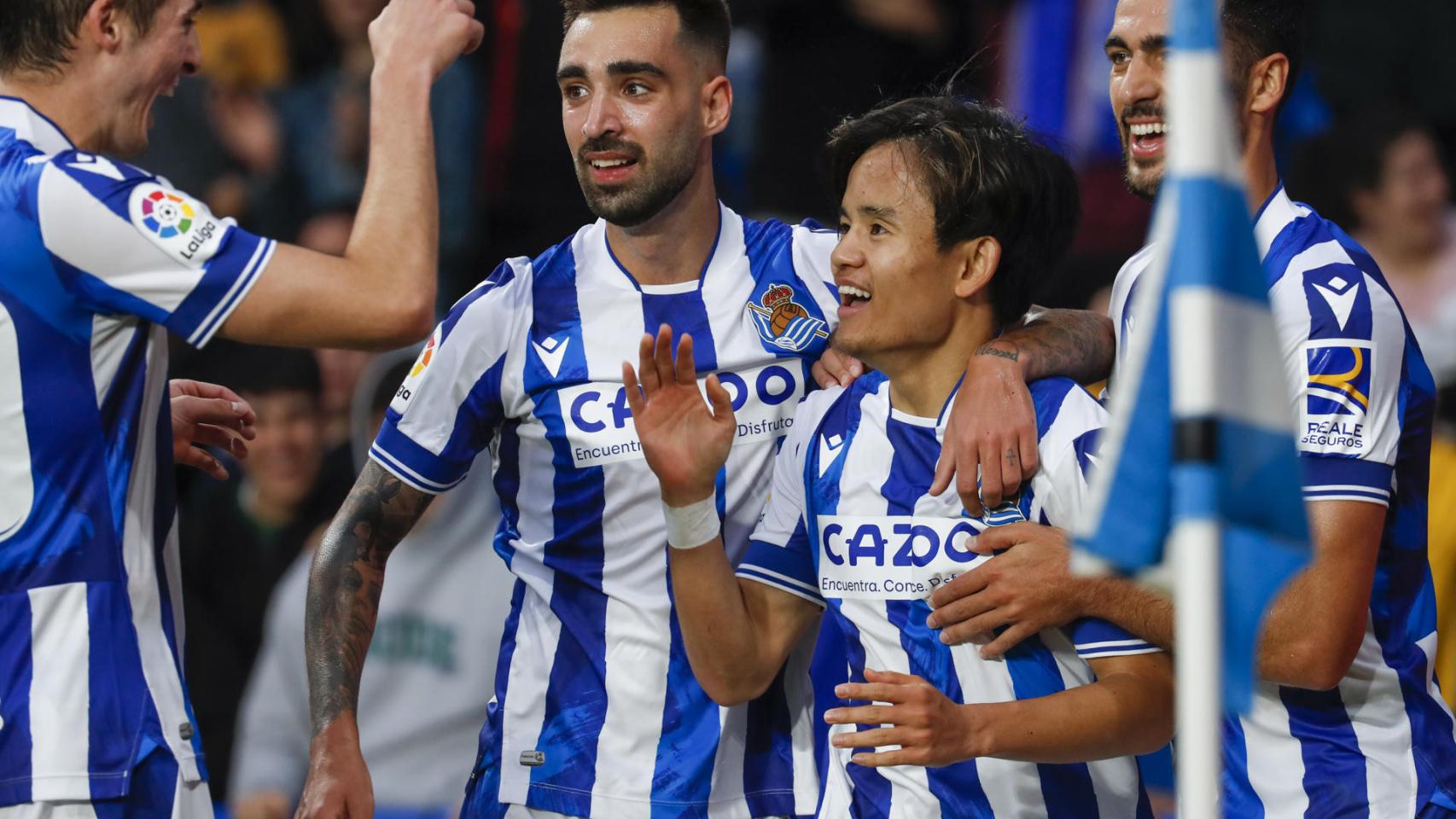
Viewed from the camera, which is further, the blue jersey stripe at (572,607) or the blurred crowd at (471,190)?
the blurred crowd at (471,190)

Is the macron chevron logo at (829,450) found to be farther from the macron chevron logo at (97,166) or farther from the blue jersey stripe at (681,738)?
the macron chevron logo at (97,166)

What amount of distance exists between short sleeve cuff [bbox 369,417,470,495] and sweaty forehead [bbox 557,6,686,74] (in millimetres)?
929

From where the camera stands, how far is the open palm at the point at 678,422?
10.7 ft

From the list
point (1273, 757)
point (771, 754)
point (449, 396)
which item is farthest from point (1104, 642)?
point (449, 396)

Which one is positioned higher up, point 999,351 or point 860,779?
point 999,351

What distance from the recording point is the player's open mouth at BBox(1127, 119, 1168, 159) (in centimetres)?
362

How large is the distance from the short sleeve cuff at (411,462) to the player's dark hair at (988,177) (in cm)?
107

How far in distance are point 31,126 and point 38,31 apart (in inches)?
6.7

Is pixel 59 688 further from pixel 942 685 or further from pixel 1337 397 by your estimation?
pixel 1337 397

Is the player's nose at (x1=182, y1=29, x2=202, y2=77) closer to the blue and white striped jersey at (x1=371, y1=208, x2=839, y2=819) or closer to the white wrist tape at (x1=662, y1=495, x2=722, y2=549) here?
the blue and white striped jersey at (x1=371, y1=208, x2=839, y2=819)

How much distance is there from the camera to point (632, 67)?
3945mm

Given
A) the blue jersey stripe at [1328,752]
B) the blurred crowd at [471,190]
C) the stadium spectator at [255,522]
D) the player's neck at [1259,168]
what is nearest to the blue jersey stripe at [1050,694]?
the blue jersey stripe at [1328,752]

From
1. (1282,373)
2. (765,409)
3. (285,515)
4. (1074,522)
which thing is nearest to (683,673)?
(765,409)

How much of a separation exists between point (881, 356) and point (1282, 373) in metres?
1.34
